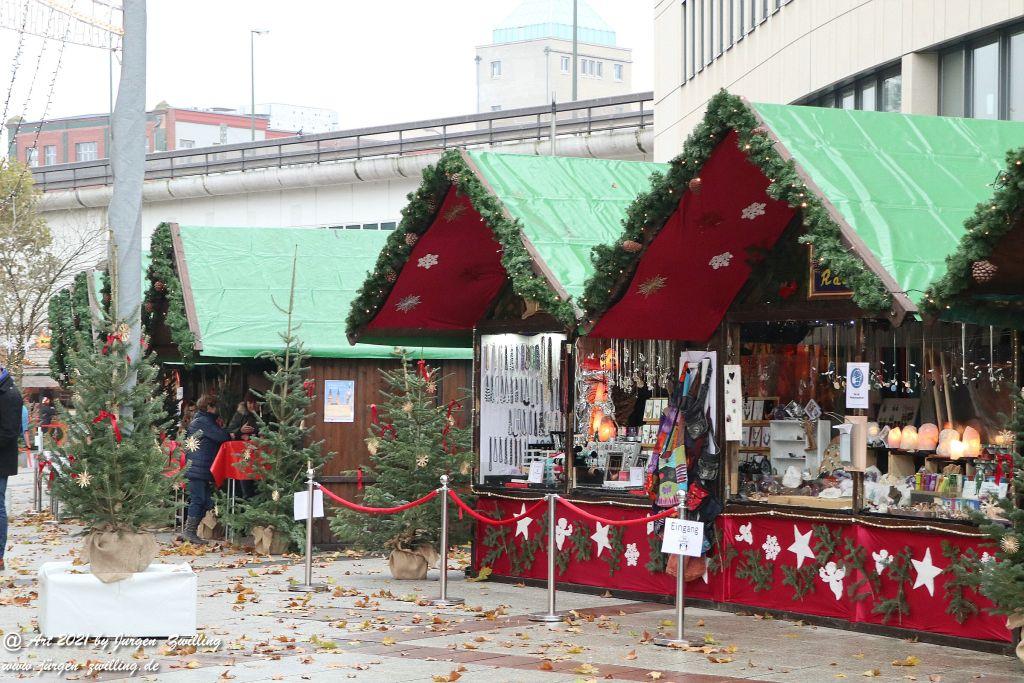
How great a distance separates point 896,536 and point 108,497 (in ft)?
19.6

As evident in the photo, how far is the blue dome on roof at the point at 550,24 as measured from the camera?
10619 centimetres

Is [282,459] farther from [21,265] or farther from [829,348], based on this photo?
[21,265]

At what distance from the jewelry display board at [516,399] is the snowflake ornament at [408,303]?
2.62 ft

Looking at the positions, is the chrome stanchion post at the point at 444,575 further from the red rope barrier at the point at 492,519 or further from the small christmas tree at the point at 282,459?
the small christmas tree at the point at 282,459

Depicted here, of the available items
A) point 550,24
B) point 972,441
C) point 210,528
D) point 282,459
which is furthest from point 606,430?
point 550,24

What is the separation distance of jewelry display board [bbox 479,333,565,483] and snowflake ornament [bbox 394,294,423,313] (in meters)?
0.80

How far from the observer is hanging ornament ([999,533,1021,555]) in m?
9.05

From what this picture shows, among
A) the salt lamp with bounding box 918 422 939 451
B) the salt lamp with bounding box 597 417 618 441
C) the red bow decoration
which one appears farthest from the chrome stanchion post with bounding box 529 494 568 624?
the red bow decoration

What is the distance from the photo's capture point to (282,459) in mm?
16578

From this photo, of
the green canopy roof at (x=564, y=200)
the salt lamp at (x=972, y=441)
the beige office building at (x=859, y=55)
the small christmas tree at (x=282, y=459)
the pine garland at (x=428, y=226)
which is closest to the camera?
the salt lamp at (x=972, y=441)

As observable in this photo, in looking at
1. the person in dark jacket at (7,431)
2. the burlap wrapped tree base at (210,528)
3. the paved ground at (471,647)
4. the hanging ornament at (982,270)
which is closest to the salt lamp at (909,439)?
A: the paved ground at (471,647)

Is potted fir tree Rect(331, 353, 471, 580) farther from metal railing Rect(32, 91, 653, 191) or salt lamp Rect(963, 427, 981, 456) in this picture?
metal railing Rect(32, 91, 653, 191)

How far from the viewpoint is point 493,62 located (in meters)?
107

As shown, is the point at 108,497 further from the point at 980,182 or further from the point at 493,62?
the point at 493,62
